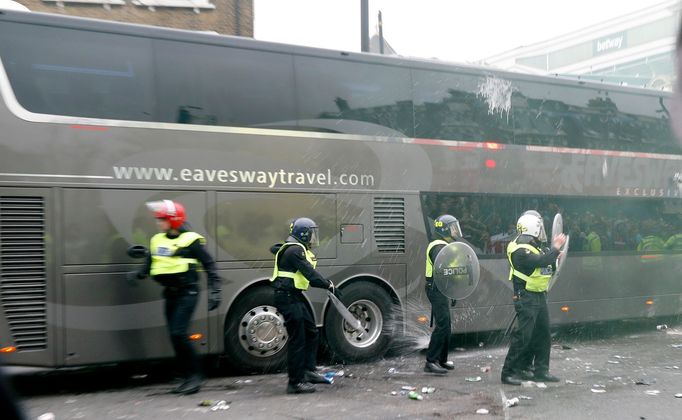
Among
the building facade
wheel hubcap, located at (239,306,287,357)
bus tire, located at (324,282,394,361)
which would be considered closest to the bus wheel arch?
bus tire, located at (324,282,394,361)

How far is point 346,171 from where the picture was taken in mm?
8586

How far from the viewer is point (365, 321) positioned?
8883 millimetres

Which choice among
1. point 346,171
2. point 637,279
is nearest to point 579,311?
point 637,279

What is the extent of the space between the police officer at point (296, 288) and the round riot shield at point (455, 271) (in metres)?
1.57

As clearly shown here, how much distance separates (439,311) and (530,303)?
46.9 inches

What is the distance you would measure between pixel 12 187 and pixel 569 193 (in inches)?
310

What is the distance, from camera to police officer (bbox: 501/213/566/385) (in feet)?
23.7

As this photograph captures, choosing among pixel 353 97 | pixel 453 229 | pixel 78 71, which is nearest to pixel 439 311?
pixel 453 229

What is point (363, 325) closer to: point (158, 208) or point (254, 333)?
point (254, 333)

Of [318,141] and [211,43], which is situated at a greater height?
[211,43]

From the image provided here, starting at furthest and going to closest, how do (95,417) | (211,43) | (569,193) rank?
(569,193) → (211,43) → (95,417)

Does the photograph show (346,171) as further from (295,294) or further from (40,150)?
(40,150)

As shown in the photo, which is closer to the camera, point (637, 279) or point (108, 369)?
point (108, 369)

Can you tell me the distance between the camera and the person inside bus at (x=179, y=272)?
6.82 m
